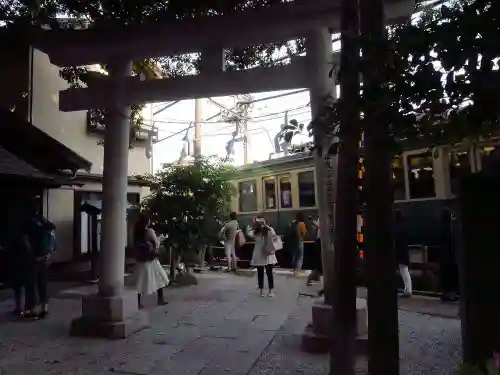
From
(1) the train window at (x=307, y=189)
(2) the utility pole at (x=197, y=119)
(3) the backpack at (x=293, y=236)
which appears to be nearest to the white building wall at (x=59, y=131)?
(3) the backpack at (x=293, y=236)

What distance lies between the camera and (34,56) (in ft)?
36.7

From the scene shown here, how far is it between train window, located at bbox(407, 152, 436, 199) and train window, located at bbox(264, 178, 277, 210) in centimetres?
477

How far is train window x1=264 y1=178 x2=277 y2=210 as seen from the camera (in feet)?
45.3

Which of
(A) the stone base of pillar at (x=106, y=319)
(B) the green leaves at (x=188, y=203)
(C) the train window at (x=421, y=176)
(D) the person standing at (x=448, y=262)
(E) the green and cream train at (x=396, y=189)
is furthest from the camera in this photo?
(B) the green leaves at (x=188, y=203)

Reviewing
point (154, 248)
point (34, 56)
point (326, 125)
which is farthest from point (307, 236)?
point (326, 125)

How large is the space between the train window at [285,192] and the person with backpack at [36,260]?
24.3 feet

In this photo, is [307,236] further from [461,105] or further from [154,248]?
[461,105]

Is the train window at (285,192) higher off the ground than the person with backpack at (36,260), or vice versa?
the train window at (285,192)

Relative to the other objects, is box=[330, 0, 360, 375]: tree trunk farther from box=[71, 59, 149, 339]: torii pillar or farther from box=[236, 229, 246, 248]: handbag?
box=[236, 229, 246, 248]: handbag

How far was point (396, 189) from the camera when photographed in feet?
31.1

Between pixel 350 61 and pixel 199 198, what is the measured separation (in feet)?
27.8

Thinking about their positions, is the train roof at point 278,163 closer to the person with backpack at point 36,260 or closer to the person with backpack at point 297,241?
the person with backpack at point 297,241

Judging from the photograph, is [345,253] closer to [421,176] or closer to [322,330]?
[322,330]

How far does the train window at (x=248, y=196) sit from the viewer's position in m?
14.7
